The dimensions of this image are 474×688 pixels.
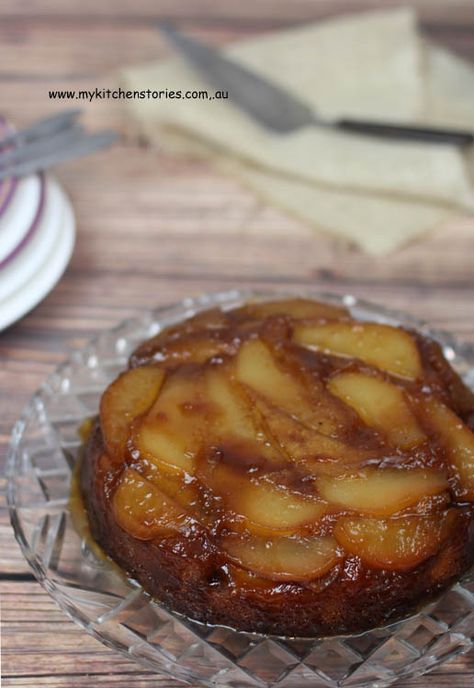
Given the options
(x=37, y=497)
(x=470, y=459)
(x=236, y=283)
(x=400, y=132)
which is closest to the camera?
(x=470, y=459)

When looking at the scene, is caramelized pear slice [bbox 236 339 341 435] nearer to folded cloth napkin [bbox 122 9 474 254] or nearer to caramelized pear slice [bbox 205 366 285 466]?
caramelized pear slice [bbox 205 366 285 466]

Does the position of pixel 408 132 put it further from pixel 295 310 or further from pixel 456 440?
pixel 456 440

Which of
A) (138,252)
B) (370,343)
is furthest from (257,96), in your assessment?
(370,343)

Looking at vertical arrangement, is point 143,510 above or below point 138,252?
above

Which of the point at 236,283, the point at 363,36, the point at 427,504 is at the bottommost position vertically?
the point at 236,283

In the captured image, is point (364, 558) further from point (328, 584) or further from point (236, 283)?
point (236, 283)

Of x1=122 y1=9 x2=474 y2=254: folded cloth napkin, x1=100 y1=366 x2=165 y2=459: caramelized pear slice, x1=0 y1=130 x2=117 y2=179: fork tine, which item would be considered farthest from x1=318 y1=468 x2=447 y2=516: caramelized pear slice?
x1=0 y1=130 x2=117 y2=179: fork tine

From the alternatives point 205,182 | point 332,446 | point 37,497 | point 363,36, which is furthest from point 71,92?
point 332,446
